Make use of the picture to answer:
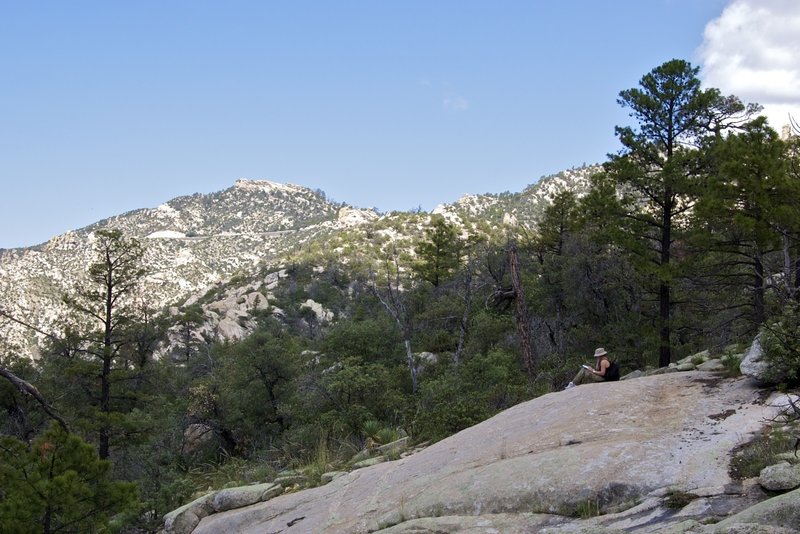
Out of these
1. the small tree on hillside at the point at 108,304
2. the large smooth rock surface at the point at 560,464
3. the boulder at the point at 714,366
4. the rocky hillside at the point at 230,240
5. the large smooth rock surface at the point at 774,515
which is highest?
the rocky hillside at the point at 230,240

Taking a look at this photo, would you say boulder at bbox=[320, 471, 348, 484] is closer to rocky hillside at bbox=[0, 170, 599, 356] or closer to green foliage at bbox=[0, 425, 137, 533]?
green foliage at bbox=[0, 425, 137, 533]

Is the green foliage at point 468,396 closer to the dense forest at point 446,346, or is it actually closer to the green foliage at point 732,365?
the dense forest at point 446,346

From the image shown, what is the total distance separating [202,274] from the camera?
302 feet

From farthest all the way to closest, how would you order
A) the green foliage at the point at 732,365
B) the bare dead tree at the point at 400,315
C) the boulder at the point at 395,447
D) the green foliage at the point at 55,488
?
the bare dead tree at the point at 400,315 < the boulder at the point at 395,447 < the green foliage at the point at 55,488 < the green foliage at the point at 732,365

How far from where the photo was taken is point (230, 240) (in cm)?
10831

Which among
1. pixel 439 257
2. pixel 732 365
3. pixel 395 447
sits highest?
pixel 439 257

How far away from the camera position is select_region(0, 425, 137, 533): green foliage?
29.6 feet

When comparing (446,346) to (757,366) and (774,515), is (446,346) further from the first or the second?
(774,515)

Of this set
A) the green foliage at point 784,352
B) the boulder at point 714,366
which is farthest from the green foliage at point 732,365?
the green foliage at point 784,352

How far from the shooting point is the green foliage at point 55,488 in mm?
9023

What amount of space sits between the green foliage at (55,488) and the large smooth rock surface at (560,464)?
6.84ft

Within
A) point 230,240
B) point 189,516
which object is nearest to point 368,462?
point 189,516

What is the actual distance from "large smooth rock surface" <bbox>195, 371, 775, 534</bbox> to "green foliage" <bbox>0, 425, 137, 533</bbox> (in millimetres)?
2084

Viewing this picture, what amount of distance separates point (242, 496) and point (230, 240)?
103 m
